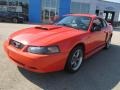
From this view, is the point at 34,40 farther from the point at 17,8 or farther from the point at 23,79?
the point at 17,8

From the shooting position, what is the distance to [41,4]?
94.2 ft

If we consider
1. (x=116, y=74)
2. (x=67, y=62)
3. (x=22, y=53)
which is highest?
(x=22, y=53)

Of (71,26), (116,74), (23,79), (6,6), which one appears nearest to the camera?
(23,79)

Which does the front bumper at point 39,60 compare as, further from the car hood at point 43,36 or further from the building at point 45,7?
the building at point 45,7

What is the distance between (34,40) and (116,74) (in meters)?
2.50

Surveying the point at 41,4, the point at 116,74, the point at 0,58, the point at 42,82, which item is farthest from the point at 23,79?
the point at 41,4

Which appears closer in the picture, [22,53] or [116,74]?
[22,53]

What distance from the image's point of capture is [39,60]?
3.64m

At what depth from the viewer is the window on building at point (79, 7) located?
30.1 m

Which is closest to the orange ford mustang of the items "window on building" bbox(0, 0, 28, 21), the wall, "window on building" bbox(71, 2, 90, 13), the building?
the building

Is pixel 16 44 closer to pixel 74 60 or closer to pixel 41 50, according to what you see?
pixel 41 50

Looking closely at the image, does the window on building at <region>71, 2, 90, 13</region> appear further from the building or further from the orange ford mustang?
the orange ford mustang

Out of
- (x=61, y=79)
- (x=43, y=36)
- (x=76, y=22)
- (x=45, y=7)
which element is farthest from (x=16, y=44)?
(x=45, y=7)

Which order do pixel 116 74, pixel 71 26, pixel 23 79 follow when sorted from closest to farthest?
pixel 23 79 → pixel 116 74 → pixel 71 26
